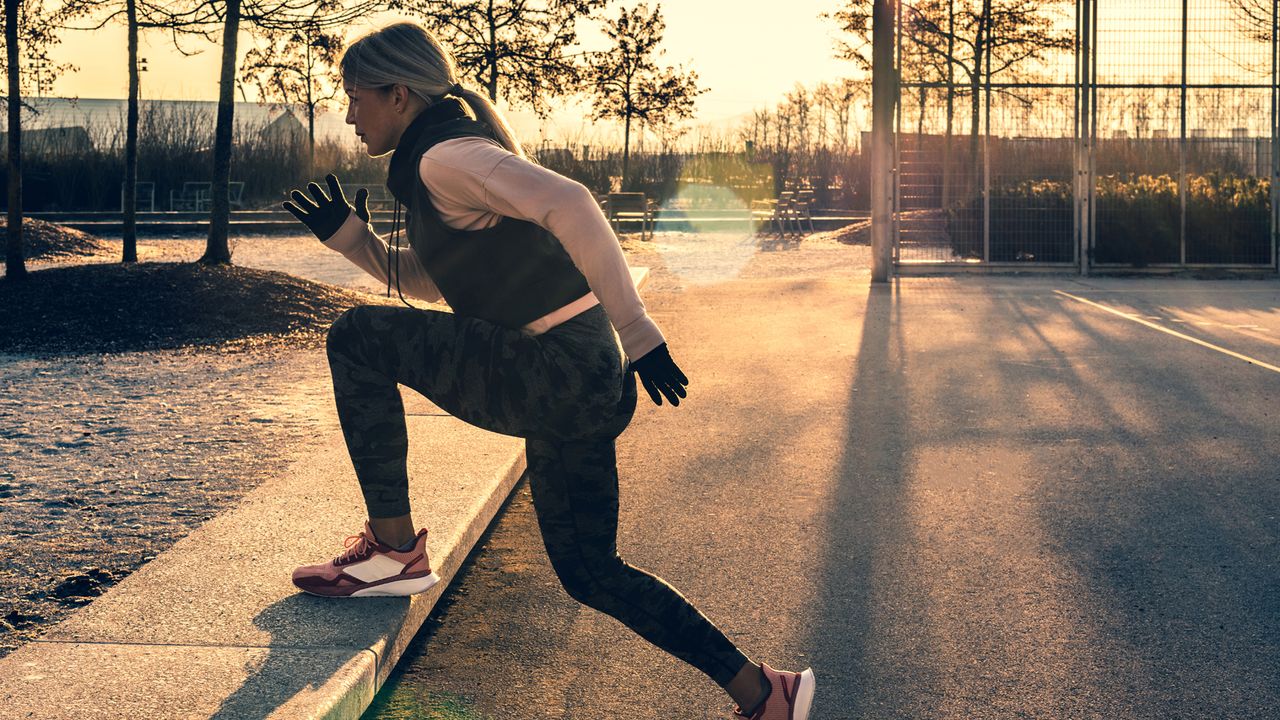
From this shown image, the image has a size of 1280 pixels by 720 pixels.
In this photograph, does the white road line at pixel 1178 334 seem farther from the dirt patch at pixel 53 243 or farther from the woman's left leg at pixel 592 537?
the dirt patch at pixel 53 243

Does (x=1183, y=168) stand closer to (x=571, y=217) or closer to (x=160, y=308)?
(x=160, y=308)

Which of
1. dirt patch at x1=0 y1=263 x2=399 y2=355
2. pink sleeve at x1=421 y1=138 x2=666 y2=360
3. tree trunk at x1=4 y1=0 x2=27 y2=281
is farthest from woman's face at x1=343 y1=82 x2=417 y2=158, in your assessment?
tree trunk at x1=4 y1=0 x2=27 y2=281

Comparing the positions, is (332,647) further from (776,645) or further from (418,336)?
(776,645)

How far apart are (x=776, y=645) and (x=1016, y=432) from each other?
3.97 metres

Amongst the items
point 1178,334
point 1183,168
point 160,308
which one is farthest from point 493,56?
point 1178,334

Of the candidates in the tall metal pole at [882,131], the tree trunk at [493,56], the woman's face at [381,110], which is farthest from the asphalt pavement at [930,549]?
the tree trunk at [493,56]

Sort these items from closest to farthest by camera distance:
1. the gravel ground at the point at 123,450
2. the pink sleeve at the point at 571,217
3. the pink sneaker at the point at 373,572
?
1. the pink sleeve at the point at 571,217
2. the pink sneaker at the point at 373,572
3. the gravel ground at the point at 123,450

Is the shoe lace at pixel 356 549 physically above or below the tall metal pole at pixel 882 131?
below

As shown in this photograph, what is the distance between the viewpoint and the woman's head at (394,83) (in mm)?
3596

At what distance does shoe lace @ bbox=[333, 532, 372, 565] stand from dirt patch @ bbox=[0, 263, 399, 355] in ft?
24.8

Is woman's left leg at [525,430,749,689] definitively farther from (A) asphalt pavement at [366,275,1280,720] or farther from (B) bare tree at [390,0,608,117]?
(B) bare tree at [390,0,608,117]

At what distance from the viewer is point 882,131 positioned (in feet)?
60.0

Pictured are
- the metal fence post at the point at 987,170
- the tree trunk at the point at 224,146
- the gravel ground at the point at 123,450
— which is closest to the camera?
the gravel ground at the point at 123,450

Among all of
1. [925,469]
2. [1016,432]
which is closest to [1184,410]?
[1016,432]
